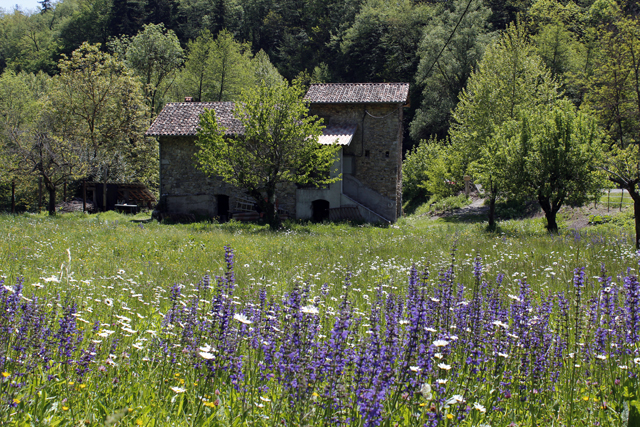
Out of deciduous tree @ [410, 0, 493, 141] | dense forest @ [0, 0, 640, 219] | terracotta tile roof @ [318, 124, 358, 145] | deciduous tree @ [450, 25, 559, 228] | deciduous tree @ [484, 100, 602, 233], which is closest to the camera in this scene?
deciduous tree @ [484, 100, 602, 233]

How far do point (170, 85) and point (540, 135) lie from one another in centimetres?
3982

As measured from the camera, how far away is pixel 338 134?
27.8 m

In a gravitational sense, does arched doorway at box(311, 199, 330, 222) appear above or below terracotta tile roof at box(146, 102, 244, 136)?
below

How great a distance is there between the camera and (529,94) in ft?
94.5

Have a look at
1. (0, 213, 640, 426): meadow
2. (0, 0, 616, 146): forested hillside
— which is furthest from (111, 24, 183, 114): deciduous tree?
(0, 213, 640, 426): meadow

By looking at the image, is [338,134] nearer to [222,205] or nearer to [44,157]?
[222,205]

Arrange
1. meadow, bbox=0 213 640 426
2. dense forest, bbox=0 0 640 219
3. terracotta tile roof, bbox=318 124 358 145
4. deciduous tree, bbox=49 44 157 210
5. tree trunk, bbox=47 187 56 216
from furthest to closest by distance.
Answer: dense forest, bbox=0 0 640 219 → deciduous tree, bbox=49 44 157 210 → terracotta tile roof, bbox=318 124 358 145 → tree trunk, bbox=47 187 56 216 → meadow, bbox=0 213 640 426

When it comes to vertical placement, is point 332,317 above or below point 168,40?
below

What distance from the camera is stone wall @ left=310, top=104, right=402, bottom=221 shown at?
92.9 feet

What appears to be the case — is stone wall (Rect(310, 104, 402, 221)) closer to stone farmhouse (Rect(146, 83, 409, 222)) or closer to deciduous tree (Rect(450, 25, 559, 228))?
stone farmhouse (Rect(146, 83, 409, 222))

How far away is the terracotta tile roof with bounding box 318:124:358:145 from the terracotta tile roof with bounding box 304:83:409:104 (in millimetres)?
1547

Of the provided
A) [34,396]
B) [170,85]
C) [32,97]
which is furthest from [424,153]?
[32,97]

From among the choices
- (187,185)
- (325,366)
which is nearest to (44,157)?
(187,185)

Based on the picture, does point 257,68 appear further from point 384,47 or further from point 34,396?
point 34,396
